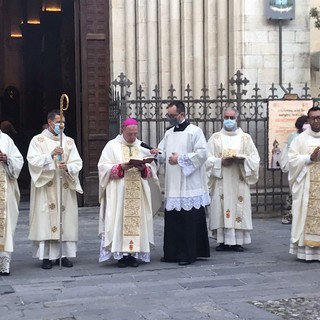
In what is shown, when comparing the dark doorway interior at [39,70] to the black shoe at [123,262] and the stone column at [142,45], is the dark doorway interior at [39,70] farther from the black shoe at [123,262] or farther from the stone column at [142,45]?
the black shoe at [123,262]

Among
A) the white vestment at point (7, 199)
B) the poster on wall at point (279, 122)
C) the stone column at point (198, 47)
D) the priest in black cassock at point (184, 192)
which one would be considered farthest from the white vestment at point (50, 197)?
the stone column at point (198, 47)

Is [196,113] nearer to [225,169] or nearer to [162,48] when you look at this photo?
[162,48]

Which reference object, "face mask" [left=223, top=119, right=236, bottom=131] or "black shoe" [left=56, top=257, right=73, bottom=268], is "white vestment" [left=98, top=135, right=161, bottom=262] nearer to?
"black shoe" [left=56, top=257, right=73, bottom=268]

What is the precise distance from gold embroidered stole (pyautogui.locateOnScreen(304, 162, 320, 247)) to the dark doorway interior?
32.4 feet

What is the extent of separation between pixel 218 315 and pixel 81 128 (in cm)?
804

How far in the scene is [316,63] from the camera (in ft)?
45.2

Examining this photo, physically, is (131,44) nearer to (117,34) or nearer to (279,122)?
(117,34)

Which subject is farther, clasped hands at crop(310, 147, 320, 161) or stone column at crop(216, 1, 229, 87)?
stone column at crop(216, 1, 229, 87)

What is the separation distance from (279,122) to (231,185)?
9.70 feet

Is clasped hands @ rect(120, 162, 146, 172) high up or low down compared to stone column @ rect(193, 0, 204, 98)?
down

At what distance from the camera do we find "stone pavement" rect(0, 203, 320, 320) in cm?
668

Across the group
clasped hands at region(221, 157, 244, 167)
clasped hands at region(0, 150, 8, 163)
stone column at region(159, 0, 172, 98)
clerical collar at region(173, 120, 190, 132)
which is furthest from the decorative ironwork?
clasped hands at region(0, 150, 8, 163)

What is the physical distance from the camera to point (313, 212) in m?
9.09

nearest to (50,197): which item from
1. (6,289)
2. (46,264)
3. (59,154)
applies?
(59,154)
